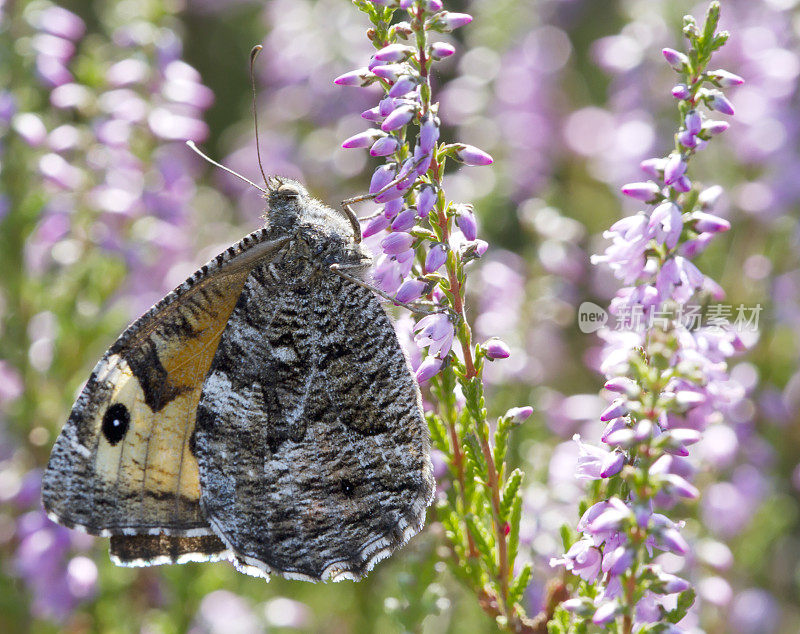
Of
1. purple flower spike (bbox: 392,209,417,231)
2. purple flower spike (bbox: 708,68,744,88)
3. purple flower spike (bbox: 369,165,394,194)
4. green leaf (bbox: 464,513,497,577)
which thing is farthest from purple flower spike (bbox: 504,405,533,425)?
purple flower spike (bbox: 708,68,744,88)

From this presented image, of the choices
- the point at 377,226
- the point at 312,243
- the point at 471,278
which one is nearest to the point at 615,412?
the point at 377,226

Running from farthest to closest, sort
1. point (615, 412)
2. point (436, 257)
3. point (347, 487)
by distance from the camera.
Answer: point (347, 487), point (436, 257), point (615, 412)

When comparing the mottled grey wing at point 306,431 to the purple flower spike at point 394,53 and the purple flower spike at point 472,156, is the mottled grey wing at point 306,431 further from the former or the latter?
the purple flower spike at point 394,53

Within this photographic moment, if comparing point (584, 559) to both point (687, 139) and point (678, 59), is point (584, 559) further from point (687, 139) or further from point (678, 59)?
point (678, 59)

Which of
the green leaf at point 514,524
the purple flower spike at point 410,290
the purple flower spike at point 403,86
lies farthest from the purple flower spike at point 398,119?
the green leaf at point 514,524

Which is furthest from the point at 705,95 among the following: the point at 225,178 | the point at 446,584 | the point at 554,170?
the point at 225,178

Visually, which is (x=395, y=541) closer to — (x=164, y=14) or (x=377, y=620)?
(x=377, y=620)
